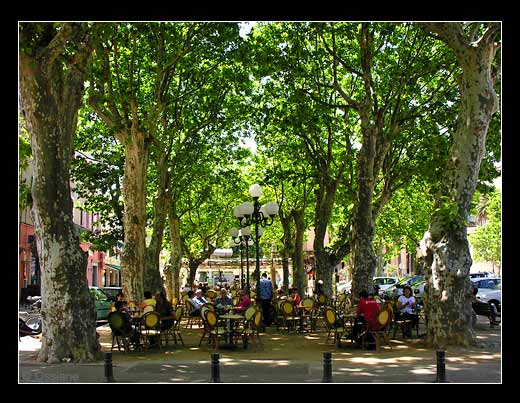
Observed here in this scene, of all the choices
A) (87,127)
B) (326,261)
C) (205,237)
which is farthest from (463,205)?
(205,237)

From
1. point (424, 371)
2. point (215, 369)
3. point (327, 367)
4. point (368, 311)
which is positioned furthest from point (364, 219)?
point (215, 369)

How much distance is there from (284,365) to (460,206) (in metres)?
5.54

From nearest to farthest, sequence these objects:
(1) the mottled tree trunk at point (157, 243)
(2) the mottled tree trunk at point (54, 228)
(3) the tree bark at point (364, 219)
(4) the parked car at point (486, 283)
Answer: (2) the mottled tree trunk at point (54, 228) < (3) the tree bark at point (364, 219) < (1) the mottled tree trunk at point (157, 243) < (4) the parked car at point (486, 283)

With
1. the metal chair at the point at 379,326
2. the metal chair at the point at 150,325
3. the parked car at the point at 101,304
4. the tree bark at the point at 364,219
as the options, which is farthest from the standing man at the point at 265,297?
the metal chair at the point at 379,326

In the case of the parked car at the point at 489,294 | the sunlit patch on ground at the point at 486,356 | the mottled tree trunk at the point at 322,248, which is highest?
the mottled tree trunk at the point at 322,248

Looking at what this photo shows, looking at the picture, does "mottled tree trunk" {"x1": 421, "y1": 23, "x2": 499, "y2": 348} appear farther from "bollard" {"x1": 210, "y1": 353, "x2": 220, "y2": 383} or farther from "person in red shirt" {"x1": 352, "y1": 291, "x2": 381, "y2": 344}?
"bollard" {"x1": 210, "y1": 353, "x2": 220, "y2": 383}

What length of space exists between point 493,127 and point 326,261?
10745 millimetres

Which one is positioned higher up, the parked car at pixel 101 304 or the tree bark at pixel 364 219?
the tree bark at pixel 364 219

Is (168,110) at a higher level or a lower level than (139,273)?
higher

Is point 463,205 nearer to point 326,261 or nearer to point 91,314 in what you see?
point 91,314

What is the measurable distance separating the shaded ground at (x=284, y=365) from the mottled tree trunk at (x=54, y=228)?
620 mm

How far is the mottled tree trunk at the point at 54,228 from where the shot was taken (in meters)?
13.7

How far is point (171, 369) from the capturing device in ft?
43.4

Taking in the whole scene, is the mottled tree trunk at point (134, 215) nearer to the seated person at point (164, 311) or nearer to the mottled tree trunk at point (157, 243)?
the mottled tree trunk at point (157, 243)
